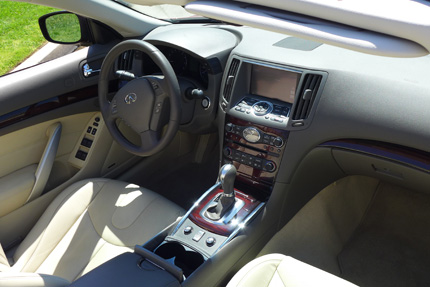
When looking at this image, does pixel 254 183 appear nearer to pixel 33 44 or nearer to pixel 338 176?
pixel 338 176

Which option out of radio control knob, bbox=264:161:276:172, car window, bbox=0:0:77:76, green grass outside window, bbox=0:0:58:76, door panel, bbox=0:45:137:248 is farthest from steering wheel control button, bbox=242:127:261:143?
green grass outside window, bbox=0:0:58:76

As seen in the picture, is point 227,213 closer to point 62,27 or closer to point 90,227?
point 90,227

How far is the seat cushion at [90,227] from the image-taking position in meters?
1.94

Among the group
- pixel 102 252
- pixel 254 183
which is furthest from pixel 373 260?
pixel 102 252

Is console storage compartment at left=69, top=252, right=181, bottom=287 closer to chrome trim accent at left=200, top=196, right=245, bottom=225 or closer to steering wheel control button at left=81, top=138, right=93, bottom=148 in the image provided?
chrome trim accent at left=200, top=196, right=245, bottom=225

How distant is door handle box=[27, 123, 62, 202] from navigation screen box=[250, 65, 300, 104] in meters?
1.05

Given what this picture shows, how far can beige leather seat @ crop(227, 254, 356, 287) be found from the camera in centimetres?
144

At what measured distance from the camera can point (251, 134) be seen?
2.06 meters

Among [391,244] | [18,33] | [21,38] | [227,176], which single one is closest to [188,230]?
[227,176]

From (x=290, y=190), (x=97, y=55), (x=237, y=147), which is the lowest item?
(x=290, y=190)

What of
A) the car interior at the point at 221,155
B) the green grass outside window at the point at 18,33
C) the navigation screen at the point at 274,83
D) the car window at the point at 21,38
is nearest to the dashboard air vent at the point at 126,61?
the car interior at the point at 221,155

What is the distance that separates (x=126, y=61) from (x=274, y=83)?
841mm

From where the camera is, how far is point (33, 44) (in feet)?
16.6

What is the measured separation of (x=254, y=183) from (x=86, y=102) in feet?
3.35
